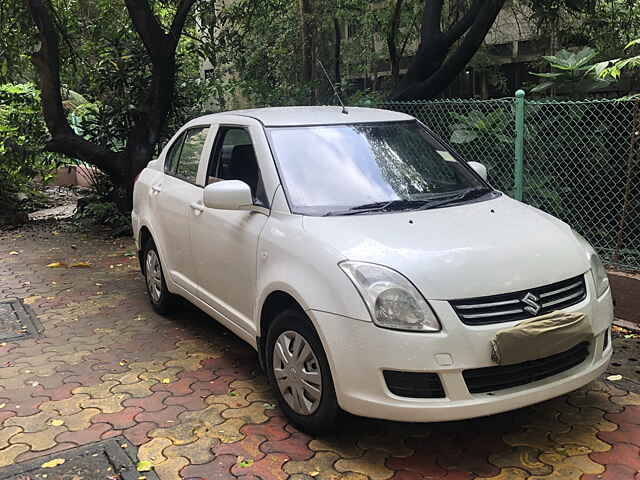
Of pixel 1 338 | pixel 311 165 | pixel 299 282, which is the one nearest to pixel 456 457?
pixel 299 282

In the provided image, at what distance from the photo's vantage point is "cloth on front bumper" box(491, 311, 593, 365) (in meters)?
3.20

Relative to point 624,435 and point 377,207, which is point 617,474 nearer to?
point 624,435

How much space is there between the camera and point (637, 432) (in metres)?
3.71

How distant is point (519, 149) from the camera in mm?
6027

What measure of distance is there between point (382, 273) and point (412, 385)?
1.82 ft

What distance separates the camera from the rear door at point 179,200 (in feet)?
16.9

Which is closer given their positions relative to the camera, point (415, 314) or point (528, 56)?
point (415, 314)

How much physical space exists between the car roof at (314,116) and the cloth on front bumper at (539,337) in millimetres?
1997

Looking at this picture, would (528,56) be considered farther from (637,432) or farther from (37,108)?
(637,432)

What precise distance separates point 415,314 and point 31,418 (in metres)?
2.49

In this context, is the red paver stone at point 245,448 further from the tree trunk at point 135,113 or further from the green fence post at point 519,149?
the tree trunk at point 135,113

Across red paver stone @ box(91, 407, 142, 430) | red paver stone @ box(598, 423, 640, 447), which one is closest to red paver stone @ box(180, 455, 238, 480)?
red paver stone @ box(91, 407, 142, 430)

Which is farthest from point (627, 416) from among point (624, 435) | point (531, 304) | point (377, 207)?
point (377, 207)

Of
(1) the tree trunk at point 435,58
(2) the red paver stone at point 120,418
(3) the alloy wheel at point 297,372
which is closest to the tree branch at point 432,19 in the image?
(1) the tree trunk at point 435,58
